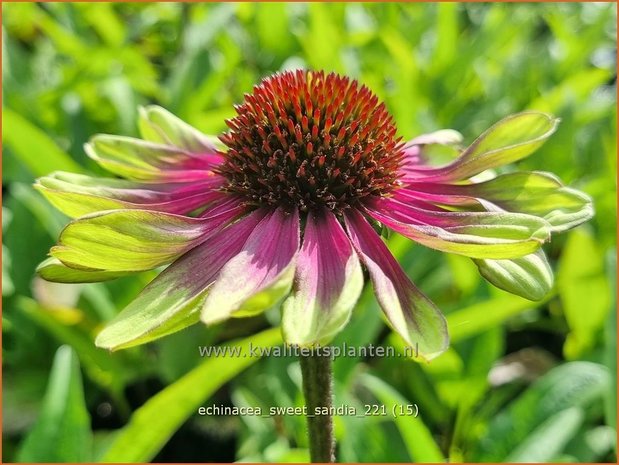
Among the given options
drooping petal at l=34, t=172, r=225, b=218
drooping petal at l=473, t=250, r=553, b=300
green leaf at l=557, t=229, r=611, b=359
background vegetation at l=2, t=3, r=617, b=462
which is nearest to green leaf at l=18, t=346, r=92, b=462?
background vegetation at l=2, t=3, r=617, b=462

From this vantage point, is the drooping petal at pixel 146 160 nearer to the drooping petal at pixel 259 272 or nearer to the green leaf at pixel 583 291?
the drooping petal at pixel 259 272

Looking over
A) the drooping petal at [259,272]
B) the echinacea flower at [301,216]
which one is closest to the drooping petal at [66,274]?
the echinacea flower at [301,216]

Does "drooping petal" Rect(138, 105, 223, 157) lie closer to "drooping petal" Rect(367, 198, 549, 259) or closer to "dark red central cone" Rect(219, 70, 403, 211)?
"dark red central cone" Rect(219, 70, 403, 211)

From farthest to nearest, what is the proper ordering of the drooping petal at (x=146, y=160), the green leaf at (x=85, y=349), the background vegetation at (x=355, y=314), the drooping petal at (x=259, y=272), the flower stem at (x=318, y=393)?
the green leaf at (x=85, y=349) < the background vegetation at (x=355, y=314) < the drooping petal at (x=146, y=160) < the flower stem at (x=318, y=393) < the drooping petal at (x=259, y=272)

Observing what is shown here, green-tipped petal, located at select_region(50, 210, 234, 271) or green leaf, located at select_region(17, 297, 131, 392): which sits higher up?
green-tipped petal, located at select_region(50, 210, 234, 271)

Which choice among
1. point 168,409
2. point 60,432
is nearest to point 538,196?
point 168,409

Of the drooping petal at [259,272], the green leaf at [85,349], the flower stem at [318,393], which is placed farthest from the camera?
the green leaf at [85,349]
